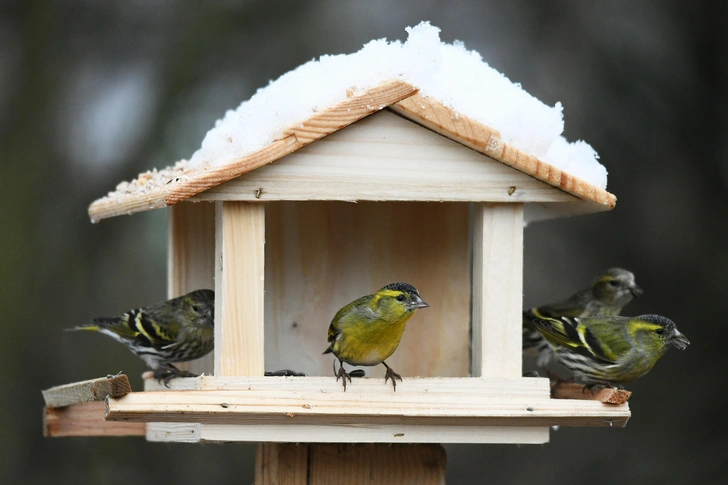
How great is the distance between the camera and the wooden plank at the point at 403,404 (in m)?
3.62

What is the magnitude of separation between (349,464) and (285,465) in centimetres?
27

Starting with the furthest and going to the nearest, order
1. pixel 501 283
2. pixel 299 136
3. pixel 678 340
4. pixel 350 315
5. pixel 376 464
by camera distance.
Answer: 1. pixel 678 340
2. pixel 376 464
3. pixel 350 315
4. pixel 501 283
5. pixel 299 136

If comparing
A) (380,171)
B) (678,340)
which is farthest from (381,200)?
(678,340)

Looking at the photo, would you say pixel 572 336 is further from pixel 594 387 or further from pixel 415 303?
pixel 415 303

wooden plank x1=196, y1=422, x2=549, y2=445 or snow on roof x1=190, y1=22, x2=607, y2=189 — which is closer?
wooden plank x1=196, y1=422, x2=549, y2=445

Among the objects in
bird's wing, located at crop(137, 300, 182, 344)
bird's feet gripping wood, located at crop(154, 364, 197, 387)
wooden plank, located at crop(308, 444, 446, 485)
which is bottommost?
wooden plank, located at crop(308, 444, 446, 485)

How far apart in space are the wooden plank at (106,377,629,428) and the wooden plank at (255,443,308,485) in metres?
0.45

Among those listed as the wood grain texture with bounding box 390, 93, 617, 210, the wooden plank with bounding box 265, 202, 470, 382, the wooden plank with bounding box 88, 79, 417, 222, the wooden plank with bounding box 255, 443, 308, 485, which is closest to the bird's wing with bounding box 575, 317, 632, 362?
the wooden plank with bounding box 265, 202, 470, 382

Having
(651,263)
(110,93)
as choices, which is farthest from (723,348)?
(110,93)

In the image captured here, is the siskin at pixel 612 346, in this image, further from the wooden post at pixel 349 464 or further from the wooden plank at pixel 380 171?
the wooden plank at pixel 380 171

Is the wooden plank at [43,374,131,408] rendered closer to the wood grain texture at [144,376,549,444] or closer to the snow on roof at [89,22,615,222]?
the wood grain texture at [144,376,549,444]

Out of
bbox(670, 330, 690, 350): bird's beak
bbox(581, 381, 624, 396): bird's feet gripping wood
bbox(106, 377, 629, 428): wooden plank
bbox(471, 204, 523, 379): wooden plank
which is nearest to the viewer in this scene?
bbox(106, 377, 629, 428): wooden plank

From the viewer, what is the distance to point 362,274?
4.72m

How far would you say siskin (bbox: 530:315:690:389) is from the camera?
463 cm
